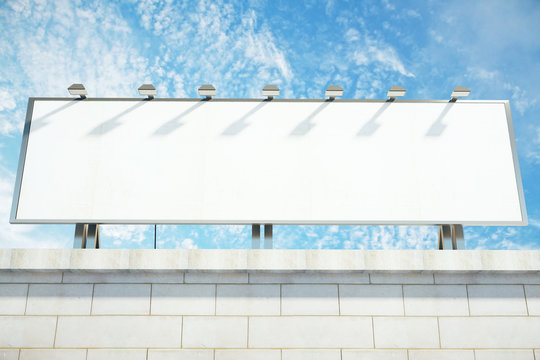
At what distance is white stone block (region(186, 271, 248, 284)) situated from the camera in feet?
34.1

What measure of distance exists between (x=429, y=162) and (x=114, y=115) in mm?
10659

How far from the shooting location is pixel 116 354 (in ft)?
32.3

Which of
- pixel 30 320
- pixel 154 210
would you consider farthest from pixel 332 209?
pixel 30 320

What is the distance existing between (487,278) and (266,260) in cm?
582

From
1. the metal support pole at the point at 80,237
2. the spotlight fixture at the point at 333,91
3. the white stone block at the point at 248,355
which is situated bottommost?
the white stone block at the point at 248,355

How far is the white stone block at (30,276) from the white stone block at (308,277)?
16.8 ft

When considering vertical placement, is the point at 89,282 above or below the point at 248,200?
below

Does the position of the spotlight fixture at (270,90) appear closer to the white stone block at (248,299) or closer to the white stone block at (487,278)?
the white stone block at (248,299)

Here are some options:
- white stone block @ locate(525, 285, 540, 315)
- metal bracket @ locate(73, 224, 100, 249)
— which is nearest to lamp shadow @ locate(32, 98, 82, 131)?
metal bracket @ locate(73, 224, 100, 249)

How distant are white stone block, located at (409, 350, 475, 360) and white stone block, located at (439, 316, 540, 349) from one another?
0.14 m

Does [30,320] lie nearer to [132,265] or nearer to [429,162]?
[132,265]

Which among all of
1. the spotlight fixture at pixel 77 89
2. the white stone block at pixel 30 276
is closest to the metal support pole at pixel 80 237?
the white stone block at pixel 30 276

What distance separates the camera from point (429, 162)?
13070 mm

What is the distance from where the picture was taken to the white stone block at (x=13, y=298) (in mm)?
10203
